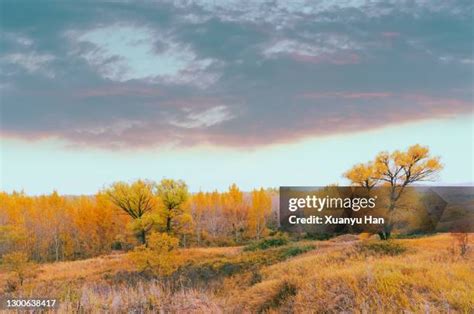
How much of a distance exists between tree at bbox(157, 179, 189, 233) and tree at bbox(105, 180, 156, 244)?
1.09 meters

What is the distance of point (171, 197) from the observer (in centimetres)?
3797

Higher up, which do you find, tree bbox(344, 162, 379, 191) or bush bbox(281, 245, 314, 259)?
tree bbox(344, 162, 379, 191)

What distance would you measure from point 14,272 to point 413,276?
2453 cm

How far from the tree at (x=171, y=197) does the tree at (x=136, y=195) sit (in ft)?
3.56

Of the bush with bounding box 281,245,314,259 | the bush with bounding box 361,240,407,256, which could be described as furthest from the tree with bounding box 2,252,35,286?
the bush with bounding box 361,240,407,256

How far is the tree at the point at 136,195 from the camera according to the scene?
3869 centimetres

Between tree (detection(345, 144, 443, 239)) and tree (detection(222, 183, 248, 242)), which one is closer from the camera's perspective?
tree (detection(345, 144, 443, 239))

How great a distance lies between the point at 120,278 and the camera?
95.2ft

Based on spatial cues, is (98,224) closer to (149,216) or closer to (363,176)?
(149,216)

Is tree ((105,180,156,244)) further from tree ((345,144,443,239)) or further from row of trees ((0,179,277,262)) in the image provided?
tree ((345,144,443,239))

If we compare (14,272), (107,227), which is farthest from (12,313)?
(107,227)

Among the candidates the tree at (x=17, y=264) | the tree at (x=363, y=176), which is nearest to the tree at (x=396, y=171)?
the tree at (x=363, y=176)

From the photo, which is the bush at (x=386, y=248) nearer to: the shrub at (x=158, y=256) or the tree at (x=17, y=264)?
the shrub at (x=158, y=256)

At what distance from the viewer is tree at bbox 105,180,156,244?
3869 cm
